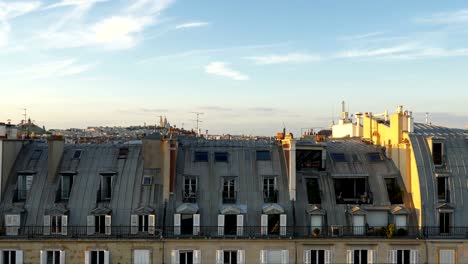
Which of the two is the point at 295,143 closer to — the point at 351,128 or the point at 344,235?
the point at 344,235

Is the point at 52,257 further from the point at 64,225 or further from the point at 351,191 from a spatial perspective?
the point at 351,191

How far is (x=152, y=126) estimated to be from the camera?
10381cm

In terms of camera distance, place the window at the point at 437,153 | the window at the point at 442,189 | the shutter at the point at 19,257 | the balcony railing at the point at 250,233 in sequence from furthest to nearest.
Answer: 1. the window at the point at 437,153
2. the window at the point at 442,189
3. the balcony railing at the point at 250,233
4. the shutter at the point at 19,257

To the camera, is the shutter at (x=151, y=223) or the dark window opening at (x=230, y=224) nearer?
the shutter at (x=151, y=223)

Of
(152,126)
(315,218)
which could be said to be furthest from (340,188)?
(152,126)

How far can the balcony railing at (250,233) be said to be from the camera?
44812mm

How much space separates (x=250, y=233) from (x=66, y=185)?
44.8 feet

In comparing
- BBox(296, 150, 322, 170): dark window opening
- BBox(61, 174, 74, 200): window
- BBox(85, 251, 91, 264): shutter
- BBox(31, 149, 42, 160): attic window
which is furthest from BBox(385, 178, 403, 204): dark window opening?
BBox(31, 149, 42, 160): attic window

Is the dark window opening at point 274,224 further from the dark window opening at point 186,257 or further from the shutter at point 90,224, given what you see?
the shutter at point 90,224

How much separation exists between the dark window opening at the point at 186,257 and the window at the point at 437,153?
709 inches

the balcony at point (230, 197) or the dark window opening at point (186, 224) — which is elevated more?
the balcony at point (230, 197)

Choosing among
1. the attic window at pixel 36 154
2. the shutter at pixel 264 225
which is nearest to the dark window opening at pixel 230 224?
the shutter at pixel 264 225

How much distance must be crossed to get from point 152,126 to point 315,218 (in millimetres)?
60845

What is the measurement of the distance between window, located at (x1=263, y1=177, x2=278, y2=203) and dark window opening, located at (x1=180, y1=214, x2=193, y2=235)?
5.39 metres
